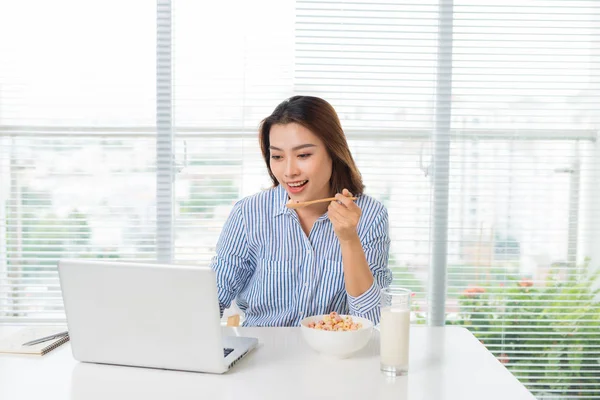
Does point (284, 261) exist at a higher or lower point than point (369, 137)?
lower

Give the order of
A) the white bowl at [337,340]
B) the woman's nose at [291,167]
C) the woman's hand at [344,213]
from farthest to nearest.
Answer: the woman's nose at [291,167] < the woman's hand at [344,213] < the white bowl at [337,340]

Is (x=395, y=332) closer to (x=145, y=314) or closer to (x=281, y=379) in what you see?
(x=281, y=379)

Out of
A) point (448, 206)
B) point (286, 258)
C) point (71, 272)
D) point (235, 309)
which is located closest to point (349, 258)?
point (286, 258)

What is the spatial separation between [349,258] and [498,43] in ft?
5.22

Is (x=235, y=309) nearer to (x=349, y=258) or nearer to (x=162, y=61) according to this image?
(x=349, y=258)

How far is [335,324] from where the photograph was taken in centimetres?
135

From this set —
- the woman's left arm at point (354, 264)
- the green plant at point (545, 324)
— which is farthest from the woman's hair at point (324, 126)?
the green plant at point (545, 324)

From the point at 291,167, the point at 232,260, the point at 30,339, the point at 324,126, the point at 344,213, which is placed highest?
the point at 324,126

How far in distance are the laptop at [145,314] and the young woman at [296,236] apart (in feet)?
1.86

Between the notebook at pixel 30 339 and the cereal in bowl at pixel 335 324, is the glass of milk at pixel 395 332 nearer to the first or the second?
the cereal in bowl at pixel 335 324

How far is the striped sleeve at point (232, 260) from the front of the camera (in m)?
1.85

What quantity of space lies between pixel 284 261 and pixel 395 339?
0.67m

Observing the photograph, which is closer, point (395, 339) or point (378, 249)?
point (395, 339)

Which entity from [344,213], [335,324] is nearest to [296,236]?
[344,213]
